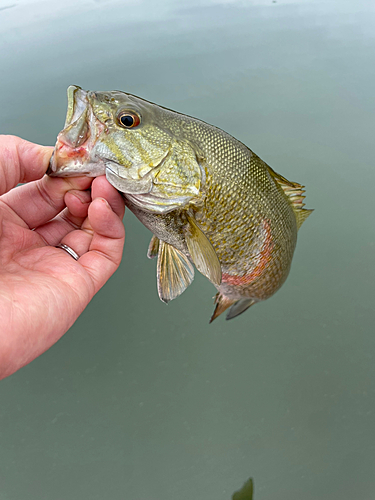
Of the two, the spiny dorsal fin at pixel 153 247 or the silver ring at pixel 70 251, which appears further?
the spiny dorsal fin at pixel 153 247

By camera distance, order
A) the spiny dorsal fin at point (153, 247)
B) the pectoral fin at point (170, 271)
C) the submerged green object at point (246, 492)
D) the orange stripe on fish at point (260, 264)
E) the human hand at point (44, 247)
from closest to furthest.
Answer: the human hand at point (44, 247) < the orange stripe on fish at point (260, 264) < the pectoral fin at point (170, 271) < the spiny dorsal fin at point (153, 247) < the submerged green object at point (246, 492)

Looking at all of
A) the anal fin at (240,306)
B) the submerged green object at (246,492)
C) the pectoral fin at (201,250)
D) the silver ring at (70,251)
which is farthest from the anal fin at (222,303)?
the submerged green object at (246,492)

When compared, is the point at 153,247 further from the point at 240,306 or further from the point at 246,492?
the point at 246,492

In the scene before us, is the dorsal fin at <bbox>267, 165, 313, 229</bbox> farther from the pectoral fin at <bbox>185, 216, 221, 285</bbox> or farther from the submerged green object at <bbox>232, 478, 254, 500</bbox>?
the submerged green object at <bbox>232, 478, 254, 500</bbox>

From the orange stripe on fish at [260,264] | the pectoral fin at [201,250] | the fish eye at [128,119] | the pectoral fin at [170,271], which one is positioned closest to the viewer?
the fish eye at [128,119]

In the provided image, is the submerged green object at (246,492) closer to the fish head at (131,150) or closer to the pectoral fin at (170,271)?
the pectoral fin at (170,271)

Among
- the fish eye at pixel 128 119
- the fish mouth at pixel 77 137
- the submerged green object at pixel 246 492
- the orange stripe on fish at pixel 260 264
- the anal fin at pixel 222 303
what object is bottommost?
the submerged green object at pixel 246 492

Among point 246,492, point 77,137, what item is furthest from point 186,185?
point 246,492

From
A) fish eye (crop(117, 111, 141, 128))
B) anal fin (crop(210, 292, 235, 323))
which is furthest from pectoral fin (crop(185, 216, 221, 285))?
anal fin (crop(210, 292, 235, 323))
